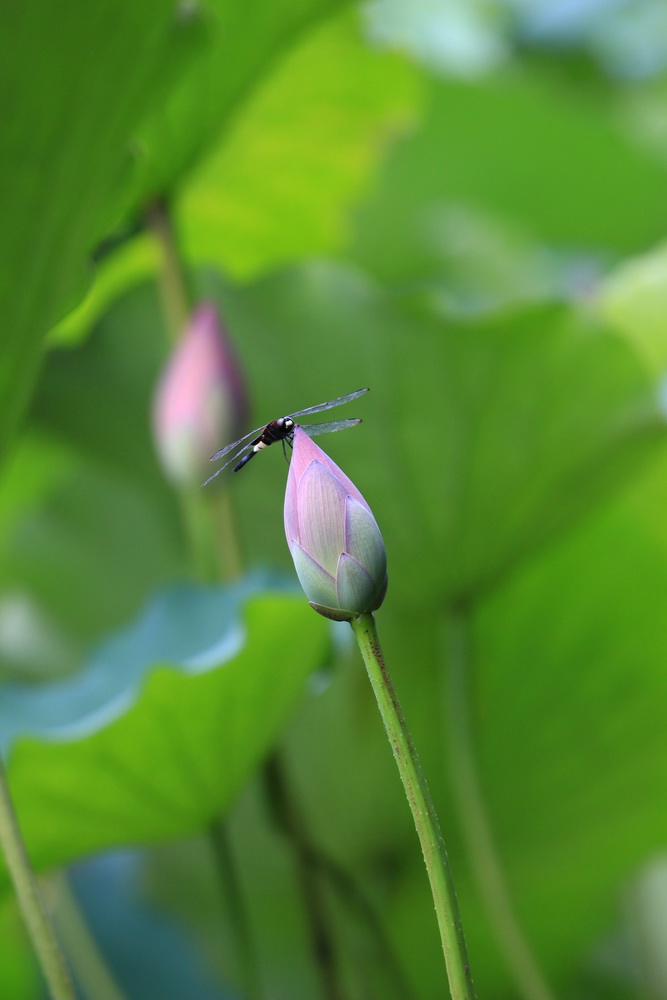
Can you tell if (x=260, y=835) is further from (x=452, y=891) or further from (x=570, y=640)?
(x=452, y=891)

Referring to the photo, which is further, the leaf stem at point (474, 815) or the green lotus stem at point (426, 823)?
the leaf stem at point (474, 815)

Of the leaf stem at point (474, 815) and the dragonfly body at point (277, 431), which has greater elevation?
the dragonfly body at point (277, 431)

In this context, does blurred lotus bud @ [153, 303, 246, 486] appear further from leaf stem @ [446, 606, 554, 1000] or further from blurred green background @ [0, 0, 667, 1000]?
leaf stem @ [446, 606, 554, 1000]

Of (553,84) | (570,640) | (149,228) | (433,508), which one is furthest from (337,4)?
(553,84)

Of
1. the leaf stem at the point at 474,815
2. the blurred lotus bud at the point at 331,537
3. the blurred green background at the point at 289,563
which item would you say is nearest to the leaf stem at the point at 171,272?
the blurred green background at the point at 289,563

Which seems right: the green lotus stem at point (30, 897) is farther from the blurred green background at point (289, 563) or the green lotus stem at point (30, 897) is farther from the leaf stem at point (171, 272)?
the leaf stem at point (171, 272)

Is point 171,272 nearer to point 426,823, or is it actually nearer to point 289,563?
point 289,563
